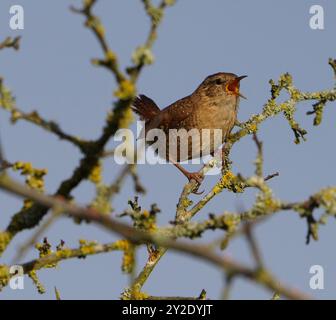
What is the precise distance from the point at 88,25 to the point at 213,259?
81 cm

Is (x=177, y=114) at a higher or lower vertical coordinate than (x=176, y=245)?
higher

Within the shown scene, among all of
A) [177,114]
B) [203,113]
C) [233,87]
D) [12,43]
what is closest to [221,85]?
[233,87]

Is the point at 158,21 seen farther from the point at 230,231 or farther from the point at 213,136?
the point at 213,136

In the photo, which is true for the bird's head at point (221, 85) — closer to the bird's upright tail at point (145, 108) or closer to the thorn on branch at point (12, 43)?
the bird's upright tail at point (145, 108)

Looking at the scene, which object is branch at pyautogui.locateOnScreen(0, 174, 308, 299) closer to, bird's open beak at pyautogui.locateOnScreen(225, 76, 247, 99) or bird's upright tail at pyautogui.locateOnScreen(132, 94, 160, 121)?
bird's open beak at pyautogui.locateOnScreen(225, 76, 247, 99)

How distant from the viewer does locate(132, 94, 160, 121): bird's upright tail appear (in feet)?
26.1

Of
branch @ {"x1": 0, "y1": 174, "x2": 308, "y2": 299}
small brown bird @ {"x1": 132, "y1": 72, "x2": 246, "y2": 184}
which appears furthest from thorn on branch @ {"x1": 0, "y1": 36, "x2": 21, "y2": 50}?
small brown bird @ {"x1": 132, "y1": 72, "x2": 246, "y2": 184}

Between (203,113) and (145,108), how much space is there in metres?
0.99

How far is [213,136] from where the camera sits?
683 centimetres

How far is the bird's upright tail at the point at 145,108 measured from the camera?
7.96m

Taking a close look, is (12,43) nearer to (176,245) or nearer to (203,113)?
(176,245)

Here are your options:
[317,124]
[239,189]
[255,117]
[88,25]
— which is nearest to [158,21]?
[88,25]

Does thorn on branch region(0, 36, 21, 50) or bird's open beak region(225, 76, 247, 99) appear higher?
bird's open beak region(225, 76, 247, 99)

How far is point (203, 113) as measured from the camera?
736 centimetres
